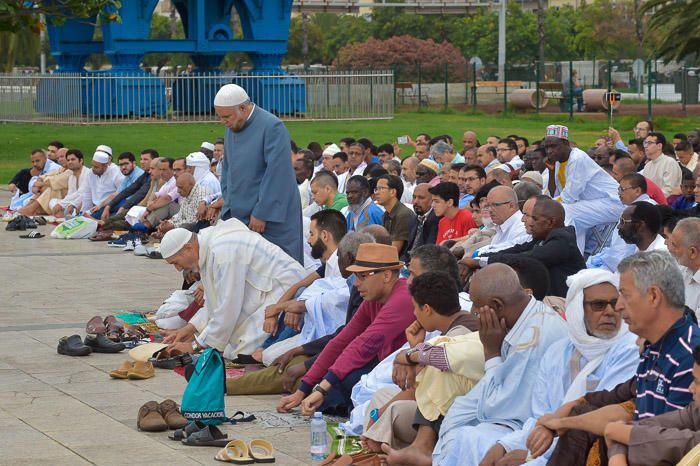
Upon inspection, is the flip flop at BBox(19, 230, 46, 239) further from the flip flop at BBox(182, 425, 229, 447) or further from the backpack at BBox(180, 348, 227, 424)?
the flip flop at BBox(182, 425, 229, 447)

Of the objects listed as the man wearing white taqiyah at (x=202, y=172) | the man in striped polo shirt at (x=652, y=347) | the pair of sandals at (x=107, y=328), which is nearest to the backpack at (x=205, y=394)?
the man in striped polo shirt at (x=652, y=347)

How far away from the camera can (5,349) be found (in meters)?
10.6

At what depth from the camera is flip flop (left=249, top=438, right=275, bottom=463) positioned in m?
7.27

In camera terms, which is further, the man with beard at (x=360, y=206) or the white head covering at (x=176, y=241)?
the man with beard at (x=360, y=206)

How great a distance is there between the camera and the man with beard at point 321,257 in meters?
9.80

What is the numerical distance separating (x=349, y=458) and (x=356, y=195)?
5472mm

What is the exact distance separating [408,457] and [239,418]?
6.22 ft

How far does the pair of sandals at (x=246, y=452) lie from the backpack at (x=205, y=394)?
1.72ft

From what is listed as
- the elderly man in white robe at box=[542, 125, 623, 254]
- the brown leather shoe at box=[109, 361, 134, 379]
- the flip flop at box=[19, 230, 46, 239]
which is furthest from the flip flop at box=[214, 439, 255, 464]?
the flip flop at box=[19, 230, 46, 239]

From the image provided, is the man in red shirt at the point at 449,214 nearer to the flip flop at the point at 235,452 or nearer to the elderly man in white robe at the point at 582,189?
the elderly man in white robe at the point at 582,189

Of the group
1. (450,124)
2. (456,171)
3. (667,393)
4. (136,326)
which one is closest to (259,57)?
(450,124)

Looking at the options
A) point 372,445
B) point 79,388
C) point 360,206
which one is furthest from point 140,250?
point 372,445

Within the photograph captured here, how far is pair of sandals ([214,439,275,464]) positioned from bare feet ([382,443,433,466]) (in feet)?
3.14

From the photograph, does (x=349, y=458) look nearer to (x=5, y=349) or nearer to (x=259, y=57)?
(x=5, y=349)
